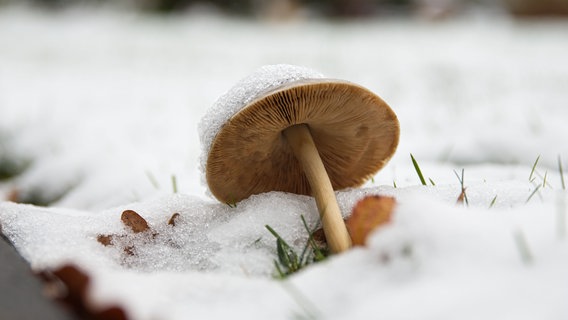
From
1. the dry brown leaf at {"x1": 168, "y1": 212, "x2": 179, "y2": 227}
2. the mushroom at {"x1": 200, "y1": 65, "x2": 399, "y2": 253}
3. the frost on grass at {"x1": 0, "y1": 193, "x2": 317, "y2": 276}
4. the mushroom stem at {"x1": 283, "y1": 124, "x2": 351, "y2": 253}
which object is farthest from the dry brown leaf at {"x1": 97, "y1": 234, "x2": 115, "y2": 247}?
the mushroom stem at {"x1": 283, "y1": 124, "x2": 351, "y2": 253}

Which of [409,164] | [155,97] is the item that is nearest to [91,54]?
[155,97]

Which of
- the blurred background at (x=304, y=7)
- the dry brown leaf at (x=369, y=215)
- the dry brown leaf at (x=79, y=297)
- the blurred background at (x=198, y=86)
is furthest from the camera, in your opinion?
the blurred background at (x=304, y=7)

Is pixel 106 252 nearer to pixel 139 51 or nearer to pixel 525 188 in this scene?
pixel 525 188

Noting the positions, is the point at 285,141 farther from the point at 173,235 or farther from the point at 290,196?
the point at 173,235

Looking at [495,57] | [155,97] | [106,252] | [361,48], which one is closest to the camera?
[106,252]

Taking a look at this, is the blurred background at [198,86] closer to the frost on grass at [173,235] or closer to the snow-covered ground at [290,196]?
the snow-covered ground at [290,196]

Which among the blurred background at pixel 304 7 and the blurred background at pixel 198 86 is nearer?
the blurred background at pixel 198 86

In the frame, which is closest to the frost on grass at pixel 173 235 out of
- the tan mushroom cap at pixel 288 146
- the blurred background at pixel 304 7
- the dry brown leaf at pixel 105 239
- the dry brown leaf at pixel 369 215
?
the dry brown leaf at pixel 105 239
